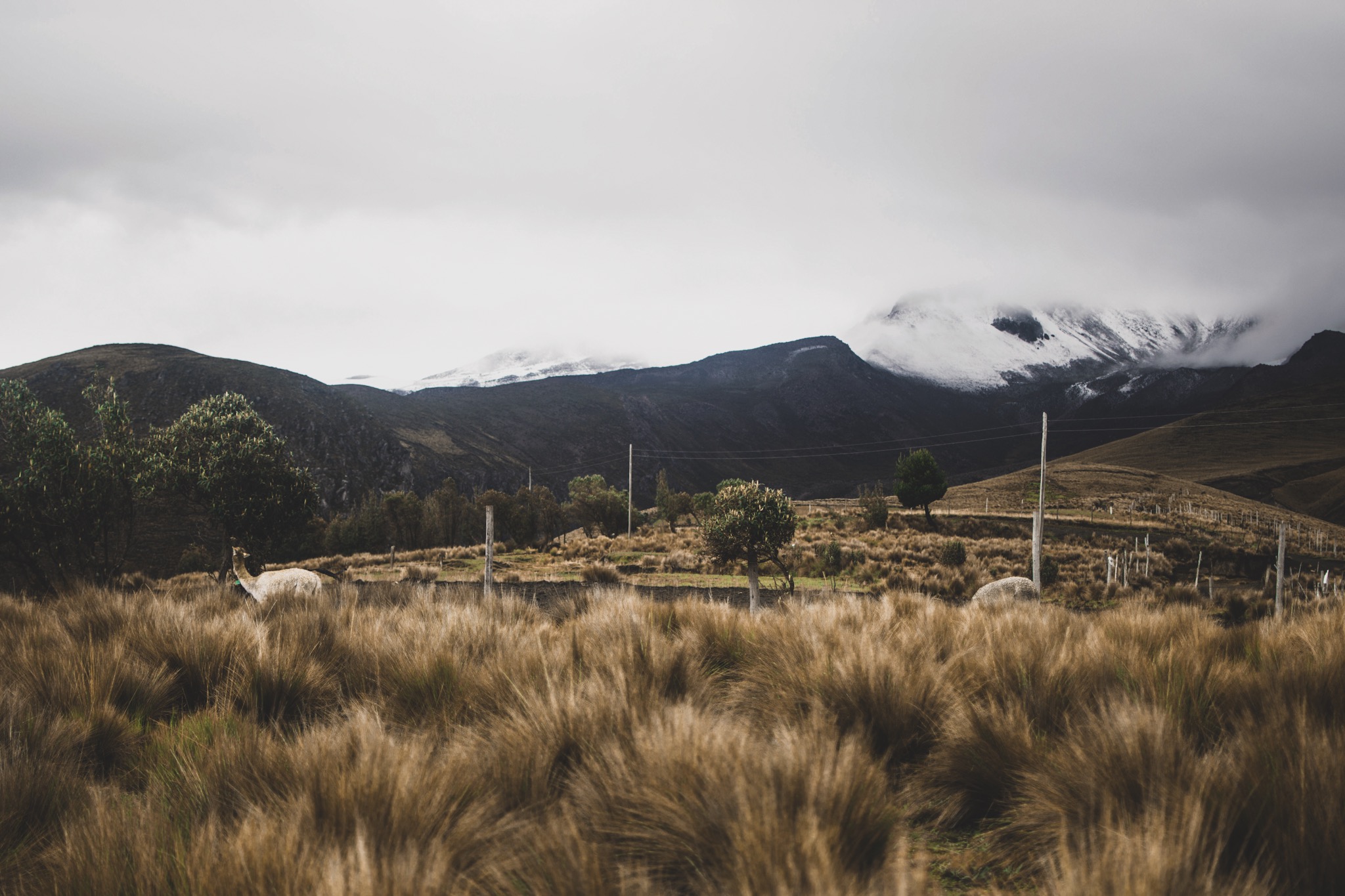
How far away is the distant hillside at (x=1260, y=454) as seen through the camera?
423 feet

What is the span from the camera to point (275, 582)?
9742 millimetres

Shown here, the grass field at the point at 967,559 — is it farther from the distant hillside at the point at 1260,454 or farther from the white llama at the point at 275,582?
the distant hillside at the point at 1260,454

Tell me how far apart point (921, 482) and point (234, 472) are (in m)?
55.2

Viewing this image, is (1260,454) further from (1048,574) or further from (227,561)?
(227,561)

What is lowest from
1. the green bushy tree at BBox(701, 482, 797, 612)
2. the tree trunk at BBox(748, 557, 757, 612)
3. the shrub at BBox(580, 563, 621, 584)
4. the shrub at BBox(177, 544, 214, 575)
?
the shrub at BBox(177, 544, 214, 575)

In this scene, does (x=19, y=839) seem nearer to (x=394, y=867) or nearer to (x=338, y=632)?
(x=394, y=867)

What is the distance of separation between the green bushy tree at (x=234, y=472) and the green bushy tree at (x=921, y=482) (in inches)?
2004

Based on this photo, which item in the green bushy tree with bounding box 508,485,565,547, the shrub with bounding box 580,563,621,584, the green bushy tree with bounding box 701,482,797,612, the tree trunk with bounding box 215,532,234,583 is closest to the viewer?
the green bushy tree with bounding box 701,482,797,612

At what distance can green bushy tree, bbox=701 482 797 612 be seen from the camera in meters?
19.3

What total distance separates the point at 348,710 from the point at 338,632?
240 centimetres

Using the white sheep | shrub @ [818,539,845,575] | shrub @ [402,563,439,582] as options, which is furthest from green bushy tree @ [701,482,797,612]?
shrub @ [818,539,845,575]

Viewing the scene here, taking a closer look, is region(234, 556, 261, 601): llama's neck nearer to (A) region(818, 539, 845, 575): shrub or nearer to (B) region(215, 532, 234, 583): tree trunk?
(B) region(215, 532, 234, 583): tree trunk

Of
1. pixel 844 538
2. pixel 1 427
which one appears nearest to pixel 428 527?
pixel 844 538

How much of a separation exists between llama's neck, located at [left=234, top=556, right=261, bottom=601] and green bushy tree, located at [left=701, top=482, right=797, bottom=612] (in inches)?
468
